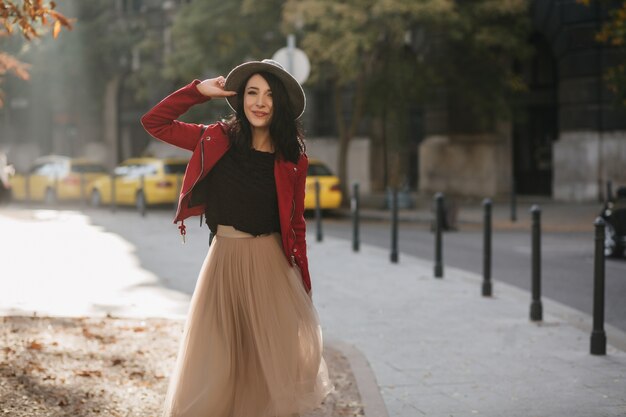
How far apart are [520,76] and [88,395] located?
24.8m

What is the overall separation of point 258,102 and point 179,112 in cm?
36

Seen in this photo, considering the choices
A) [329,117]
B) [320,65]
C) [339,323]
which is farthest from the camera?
[329,117]

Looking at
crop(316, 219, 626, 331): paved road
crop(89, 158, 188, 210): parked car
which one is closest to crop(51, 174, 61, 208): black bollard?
crop(89, 158, 188, 210): parked car

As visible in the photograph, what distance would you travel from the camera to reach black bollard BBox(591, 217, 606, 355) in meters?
7.84

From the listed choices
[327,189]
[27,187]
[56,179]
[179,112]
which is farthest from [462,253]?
[27,187]

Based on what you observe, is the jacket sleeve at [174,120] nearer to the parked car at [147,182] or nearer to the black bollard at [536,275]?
the black bollard at [536,275]

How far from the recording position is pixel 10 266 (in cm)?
1338

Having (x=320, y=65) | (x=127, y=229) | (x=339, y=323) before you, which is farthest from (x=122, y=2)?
(x=339, y=323)

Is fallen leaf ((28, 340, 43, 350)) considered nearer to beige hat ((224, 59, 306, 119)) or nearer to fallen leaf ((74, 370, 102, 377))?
fallen leaf ((74, 370, 102, 377))

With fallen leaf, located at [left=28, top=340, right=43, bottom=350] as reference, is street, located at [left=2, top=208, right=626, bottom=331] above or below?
below

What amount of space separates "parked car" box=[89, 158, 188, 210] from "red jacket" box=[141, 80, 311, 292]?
21436 mm

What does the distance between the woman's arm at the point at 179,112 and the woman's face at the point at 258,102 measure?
88 mm

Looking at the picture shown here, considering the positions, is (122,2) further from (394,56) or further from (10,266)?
(10,266)

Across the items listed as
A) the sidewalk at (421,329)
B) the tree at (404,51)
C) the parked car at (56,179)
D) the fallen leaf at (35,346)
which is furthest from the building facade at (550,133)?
the fallen leaf at (35,346)
